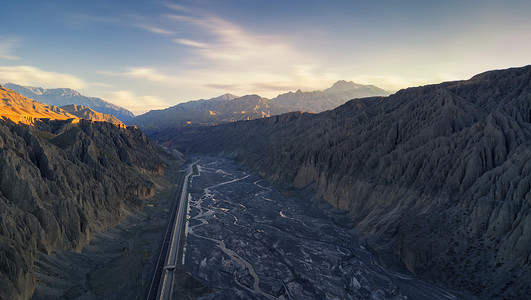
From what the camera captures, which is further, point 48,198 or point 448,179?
point 448,179

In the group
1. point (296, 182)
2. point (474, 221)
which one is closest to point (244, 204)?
point (296, 182)

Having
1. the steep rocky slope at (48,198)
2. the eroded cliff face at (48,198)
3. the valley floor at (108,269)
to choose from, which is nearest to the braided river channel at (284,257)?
the valley floor at (108,269)

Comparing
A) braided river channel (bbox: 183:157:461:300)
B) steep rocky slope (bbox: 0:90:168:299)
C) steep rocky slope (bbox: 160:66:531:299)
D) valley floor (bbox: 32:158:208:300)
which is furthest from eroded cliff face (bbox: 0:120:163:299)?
steep rocky slope (bbox: 160:66:531:299)

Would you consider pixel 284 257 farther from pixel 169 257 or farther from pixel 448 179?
pixel 448 179

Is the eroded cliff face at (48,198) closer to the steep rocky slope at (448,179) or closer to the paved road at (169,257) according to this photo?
the paved road at (169,257)

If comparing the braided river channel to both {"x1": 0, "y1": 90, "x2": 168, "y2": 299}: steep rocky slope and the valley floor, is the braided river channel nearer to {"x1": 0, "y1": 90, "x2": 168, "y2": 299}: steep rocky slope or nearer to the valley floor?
the valley floor

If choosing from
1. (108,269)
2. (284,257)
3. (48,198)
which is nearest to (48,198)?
(48,198)

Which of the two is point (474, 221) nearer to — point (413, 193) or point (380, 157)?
point (413, 193)
